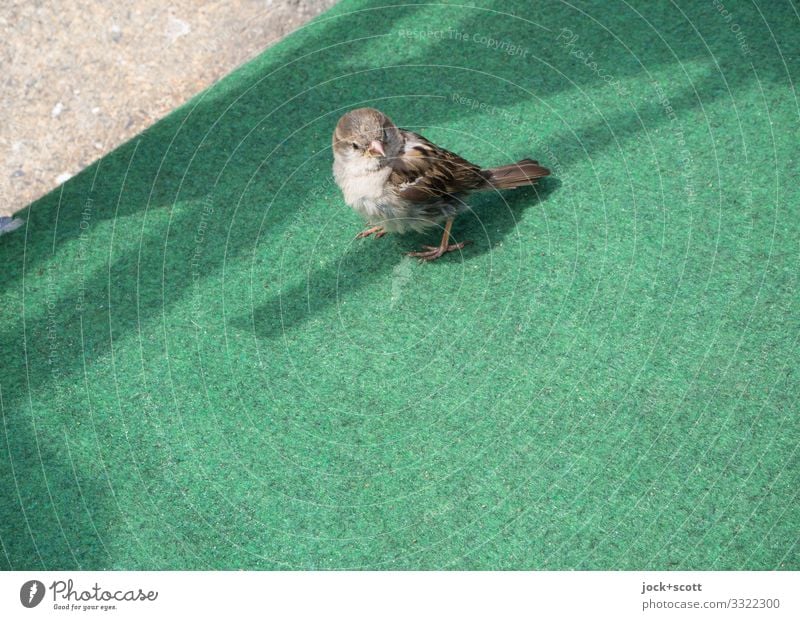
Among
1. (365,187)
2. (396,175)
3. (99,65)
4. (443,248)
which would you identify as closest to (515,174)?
(443,248)

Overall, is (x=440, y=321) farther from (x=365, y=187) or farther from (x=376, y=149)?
(x=376, y=149)

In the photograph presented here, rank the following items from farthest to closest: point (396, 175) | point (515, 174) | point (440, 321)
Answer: point (515, 174), point (440, 321), point (396, 175)

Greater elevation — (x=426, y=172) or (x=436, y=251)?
(x=426, y=172)

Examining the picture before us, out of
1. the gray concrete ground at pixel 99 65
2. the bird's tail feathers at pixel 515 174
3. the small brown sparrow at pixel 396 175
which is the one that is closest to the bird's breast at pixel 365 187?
the small brown sparrow at pixel 396 175

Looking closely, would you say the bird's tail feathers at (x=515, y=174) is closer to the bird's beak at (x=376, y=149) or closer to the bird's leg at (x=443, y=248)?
the bird's leg at (x=443, y=248)

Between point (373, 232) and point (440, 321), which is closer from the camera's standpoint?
point (440, 321)

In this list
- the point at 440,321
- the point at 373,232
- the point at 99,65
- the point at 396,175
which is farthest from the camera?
the point at 99,65
